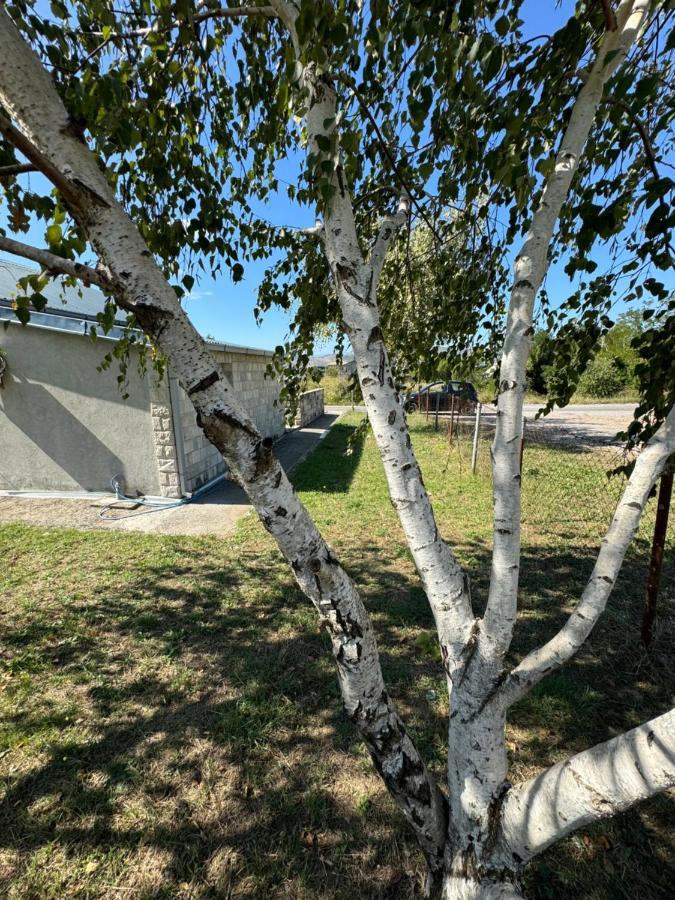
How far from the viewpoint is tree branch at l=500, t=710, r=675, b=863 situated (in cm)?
96

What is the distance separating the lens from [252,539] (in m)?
5.51

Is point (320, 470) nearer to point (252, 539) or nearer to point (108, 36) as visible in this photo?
point (252, 539)

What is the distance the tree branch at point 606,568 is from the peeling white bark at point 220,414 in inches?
20.7

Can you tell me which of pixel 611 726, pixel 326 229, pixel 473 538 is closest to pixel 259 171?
pixel 326 229

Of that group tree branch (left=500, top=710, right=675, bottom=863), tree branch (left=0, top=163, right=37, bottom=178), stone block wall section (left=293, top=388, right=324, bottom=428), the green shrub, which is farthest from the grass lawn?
the green shrub

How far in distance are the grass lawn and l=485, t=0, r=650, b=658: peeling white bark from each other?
1.43 m

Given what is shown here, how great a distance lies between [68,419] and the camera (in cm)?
705

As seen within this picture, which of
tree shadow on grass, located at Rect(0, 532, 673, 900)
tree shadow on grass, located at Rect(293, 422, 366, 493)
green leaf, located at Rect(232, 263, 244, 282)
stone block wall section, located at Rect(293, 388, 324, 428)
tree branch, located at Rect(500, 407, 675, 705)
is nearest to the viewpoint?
tree branch, located at Rect(500, 407, 675, 705)

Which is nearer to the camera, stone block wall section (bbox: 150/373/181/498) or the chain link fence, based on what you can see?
the chain link fence

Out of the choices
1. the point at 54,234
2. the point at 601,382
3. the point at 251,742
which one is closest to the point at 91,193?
the point at 54,234

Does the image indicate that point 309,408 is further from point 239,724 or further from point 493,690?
point 493,690

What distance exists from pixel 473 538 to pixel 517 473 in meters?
4.47

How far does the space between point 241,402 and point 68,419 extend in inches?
192

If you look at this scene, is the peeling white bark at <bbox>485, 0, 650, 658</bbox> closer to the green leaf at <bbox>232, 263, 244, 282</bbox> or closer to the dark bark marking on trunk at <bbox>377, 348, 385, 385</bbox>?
the dark bark marking on trunk at <bbox>377, 348, 385, 385</bbox>
